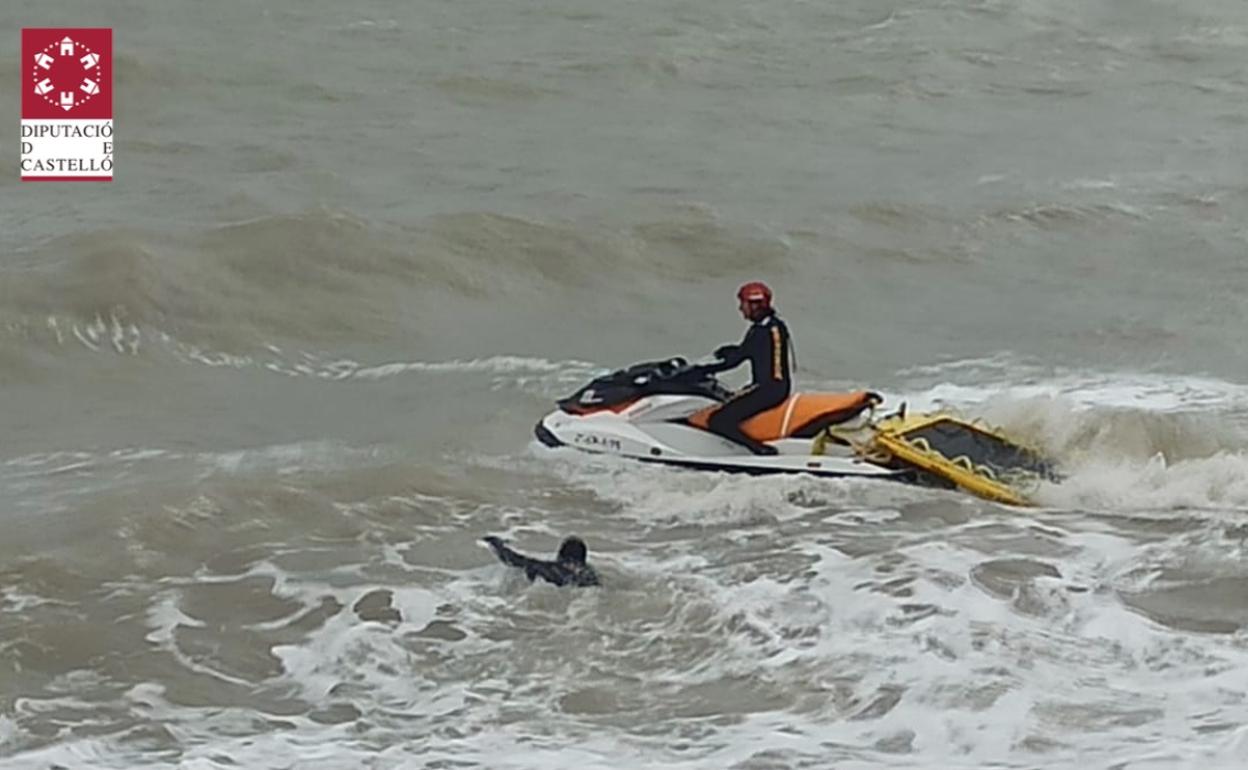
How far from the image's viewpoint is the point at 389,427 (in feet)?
46.7

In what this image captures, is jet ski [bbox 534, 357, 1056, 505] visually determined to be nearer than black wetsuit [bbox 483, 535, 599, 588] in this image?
No

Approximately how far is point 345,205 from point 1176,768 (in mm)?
13213

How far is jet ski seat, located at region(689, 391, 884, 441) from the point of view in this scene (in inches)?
502

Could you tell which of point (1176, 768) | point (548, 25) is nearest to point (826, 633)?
point (1176, 768)

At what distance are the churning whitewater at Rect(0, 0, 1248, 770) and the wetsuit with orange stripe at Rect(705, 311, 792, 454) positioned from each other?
0.46m

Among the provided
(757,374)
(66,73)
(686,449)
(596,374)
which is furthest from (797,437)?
(66,73)

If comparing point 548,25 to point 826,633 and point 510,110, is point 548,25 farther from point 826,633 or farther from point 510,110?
point 826,633

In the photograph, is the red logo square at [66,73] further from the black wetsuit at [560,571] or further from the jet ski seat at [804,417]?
the black wetsuit at [560,571]

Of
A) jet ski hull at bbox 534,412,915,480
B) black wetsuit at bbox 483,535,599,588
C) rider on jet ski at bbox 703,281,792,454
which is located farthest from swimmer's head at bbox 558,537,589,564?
rider on jet ski at bbox 703,281,792,454

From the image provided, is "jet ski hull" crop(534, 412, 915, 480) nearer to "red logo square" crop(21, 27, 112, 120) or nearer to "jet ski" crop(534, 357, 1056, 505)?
"jet ski" crop(534, 357, 1056, 505)

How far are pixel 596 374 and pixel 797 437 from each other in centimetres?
316

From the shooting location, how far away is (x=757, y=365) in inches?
499

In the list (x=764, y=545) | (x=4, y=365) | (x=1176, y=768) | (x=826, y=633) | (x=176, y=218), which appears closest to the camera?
(x=1176, y=768)

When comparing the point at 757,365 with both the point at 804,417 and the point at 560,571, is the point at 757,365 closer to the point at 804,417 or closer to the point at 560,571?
the point at 804,417
